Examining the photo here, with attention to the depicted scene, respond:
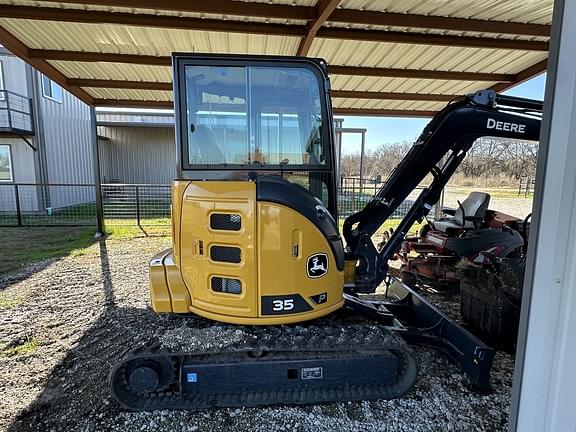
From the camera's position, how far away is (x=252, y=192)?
2.38 meters

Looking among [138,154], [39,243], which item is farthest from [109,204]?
[138,154]

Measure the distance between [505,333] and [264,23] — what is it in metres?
4.37

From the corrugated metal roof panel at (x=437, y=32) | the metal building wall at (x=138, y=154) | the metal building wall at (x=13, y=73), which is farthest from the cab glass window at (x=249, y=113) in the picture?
the metal building wall at (x=138, y=154)

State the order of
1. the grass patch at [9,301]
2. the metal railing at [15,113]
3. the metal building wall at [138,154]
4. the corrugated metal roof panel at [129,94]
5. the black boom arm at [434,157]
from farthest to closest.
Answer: the metal building wall at [138,154], the metal railing at [15,113], the corrugated metal roof panel at [129,94], the grass patch at [9,301], the black boom arm at [434,157]

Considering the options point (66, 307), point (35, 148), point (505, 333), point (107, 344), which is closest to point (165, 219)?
point (35, 148)

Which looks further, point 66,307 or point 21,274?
point 21,274

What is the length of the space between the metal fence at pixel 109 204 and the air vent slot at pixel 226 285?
7.53m

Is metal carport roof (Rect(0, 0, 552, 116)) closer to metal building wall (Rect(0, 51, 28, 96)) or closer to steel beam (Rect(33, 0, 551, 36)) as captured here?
steel beam (Rect(33, 0, 551, 36))

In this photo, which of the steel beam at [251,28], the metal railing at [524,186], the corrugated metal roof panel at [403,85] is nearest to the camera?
the steel beam at [251,28]

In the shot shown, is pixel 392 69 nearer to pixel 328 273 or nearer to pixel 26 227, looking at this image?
pixel 328 273

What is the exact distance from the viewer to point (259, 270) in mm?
2434

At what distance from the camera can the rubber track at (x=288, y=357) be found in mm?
2443

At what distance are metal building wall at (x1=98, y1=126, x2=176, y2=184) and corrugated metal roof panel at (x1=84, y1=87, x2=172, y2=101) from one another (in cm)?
961

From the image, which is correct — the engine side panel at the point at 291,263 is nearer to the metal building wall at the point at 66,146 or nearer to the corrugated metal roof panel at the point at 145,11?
the corrugated metal roof panel at the point at 145,11
